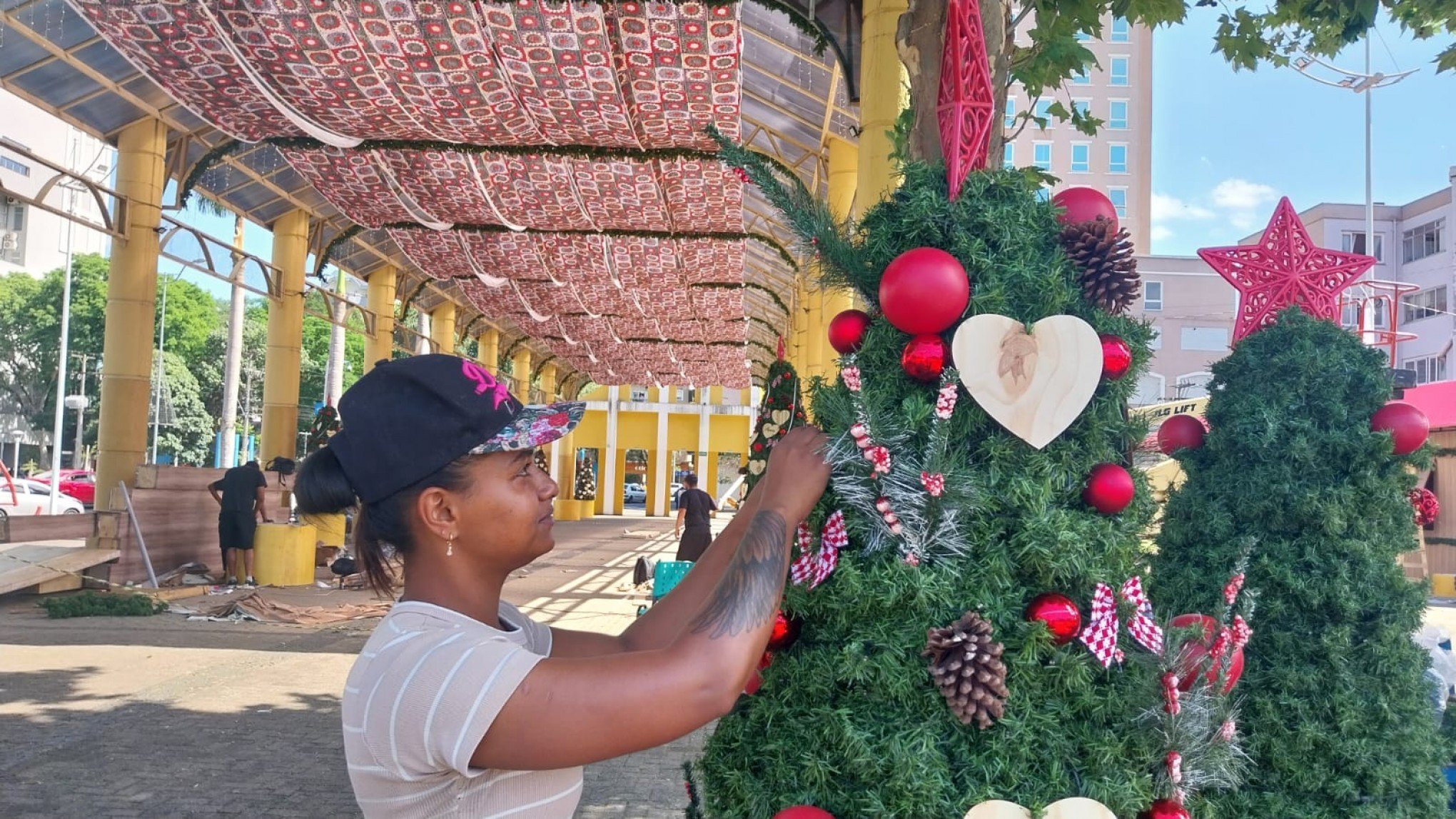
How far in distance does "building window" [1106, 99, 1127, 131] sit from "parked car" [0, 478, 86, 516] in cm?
4631

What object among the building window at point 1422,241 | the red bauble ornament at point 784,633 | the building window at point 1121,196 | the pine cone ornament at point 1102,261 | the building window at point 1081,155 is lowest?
the red bauble ornament at point 784,633

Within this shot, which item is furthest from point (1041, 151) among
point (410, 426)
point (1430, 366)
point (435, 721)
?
point (435, 721)

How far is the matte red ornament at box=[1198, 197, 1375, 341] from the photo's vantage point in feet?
11.3

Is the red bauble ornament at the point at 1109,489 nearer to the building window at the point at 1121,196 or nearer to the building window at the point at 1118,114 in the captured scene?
the building window at the point at 1121,196

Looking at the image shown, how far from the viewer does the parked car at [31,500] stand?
24469mm

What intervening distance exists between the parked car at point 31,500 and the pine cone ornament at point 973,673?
26.5 m

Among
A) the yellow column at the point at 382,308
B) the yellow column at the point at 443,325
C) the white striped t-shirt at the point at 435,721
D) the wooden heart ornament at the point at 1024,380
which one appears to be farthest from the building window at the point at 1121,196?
the white striped t-shirt at the point at 435,721

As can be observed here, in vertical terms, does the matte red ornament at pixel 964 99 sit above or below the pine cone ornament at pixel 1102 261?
above

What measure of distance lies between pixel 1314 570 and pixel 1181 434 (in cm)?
61

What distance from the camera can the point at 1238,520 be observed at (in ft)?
10.7

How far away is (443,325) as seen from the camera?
71.8 ft

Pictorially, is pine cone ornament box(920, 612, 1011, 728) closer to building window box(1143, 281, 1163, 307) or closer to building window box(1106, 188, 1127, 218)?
building window box(1143, 281, 1163, 307)

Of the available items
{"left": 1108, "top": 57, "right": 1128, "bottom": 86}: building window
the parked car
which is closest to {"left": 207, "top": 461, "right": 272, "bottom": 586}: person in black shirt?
the parked car

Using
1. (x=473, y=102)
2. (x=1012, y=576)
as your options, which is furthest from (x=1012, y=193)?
(x=473, y=102)
